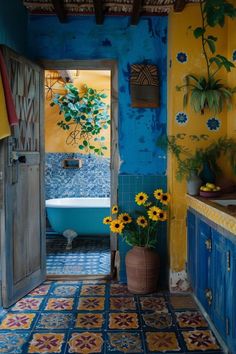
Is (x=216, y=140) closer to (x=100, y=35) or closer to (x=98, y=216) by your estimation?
(x=100, y=35)

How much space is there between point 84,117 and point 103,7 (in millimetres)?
2325

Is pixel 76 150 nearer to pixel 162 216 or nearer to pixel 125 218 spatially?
pixel 125 218

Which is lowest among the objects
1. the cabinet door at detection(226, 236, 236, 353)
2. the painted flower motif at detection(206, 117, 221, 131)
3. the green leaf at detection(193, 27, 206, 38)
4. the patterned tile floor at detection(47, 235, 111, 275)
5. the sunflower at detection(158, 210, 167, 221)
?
the patterned tile floor at detection(47, 235, 111, 275)

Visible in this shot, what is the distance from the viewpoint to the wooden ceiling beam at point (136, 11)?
9.78 feet

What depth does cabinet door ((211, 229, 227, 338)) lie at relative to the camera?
2.08 metres

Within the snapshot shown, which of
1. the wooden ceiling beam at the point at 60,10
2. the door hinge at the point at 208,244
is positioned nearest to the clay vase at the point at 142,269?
the door hinge at the point at 208,244

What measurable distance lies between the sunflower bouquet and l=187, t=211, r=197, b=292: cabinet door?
219 mm

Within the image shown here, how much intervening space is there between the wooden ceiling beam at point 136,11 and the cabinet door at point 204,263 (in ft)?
5.93

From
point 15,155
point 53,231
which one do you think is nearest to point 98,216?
point 53,231

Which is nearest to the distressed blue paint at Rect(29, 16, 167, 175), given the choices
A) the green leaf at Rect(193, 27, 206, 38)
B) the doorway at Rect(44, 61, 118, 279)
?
the green leaf at Rect(193, 27, 206, 38)

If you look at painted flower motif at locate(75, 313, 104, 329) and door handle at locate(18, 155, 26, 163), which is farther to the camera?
door handle at locate(18, 155, 26, 163)

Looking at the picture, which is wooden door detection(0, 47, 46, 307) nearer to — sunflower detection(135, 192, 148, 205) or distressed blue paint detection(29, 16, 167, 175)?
distressed blue paint detection(29, 16, 167, 175)

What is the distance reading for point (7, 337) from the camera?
2348mm

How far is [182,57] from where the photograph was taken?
10.2 ft
